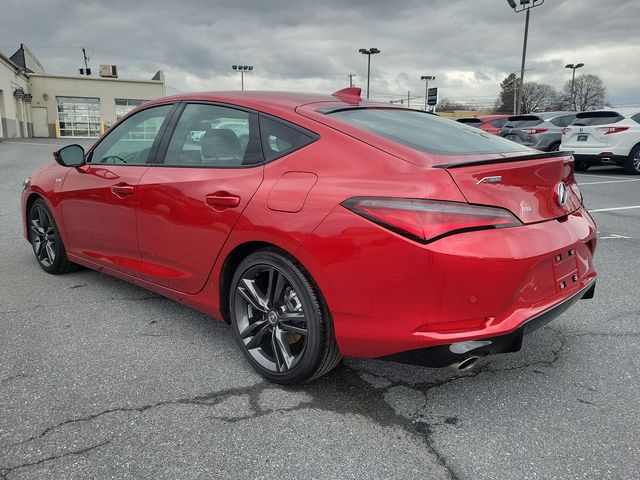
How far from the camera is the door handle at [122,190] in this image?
3.41 meters

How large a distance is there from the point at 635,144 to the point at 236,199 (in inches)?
527

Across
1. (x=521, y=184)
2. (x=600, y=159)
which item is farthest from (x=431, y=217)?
(x=600, y=159)

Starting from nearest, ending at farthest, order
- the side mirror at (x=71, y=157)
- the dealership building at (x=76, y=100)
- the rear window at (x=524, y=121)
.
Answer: the side mirror at (x=71, y=157) < the rear window at (x=524, y=121) < the dealership building at (x=76, y=100)

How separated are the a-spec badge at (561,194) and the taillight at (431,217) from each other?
1.62 feet

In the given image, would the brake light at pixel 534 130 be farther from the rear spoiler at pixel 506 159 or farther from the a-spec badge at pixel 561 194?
the a-spec badge at pixel 561 194

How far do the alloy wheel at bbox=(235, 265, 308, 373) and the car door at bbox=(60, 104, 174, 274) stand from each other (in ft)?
3.48

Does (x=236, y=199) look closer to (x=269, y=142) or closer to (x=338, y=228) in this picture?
(x=269, y=142)

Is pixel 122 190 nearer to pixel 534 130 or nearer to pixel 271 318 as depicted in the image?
pixel 271 318

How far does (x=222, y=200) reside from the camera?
9.16ft

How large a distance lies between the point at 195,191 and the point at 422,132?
1297 mm

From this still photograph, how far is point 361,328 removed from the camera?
233 centimetres

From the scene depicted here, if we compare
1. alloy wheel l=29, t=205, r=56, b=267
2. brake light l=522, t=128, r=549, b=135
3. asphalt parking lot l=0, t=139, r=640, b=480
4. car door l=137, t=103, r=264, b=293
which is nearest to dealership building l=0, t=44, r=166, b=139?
brake light l=522, t=128, r=549, b=135

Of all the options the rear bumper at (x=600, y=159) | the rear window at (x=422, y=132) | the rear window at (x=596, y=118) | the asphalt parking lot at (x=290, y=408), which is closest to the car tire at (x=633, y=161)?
the rear bumper at (x=600, y=159)

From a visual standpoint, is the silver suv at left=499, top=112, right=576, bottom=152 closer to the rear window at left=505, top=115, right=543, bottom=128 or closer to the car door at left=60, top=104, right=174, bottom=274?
the rear window at left=505, top=115, right=543, bottom=128
